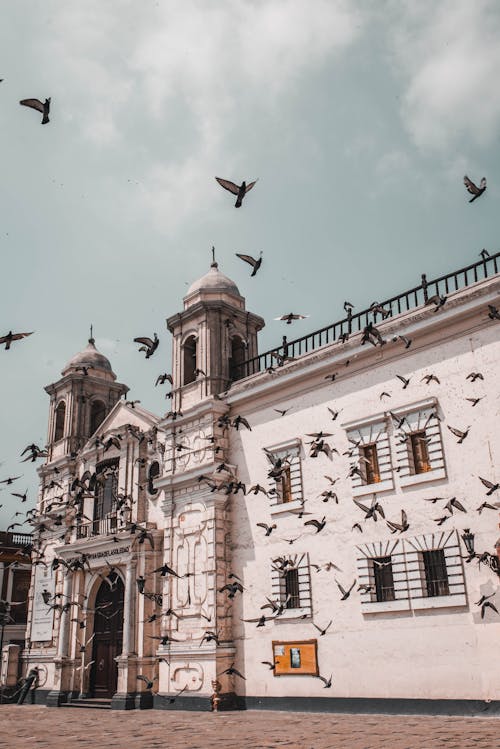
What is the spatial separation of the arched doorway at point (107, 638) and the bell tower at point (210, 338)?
7140mm

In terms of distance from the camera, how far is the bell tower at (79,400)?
1185 inches

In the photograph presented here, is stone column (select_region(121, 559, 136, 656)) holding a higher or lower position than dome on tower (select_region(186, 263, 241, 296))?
lower

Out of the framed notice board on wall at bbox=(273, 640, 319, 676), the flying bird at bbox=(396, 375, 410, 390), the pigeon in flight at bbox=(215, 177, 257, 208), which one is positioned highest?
the pigeon in flight at bbox=(215, 177, 257, 208)

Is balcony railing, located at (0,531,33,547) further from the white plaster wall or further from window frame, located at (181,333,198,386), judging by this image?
the white plaster wall

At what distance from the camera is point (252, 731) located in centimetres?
1417

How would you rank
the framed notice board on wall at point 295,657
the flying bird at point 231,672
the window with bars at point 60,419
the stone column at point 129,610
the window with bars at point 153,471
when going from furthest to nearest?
the window with bars at point 60,419 → the window with bars at point 153,471 → the stone column at point 129,610 → the flying bird at point 231,672 → the framed notice board on wall at point 295,657

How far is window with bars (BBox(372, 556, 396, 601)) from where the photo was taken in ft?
54.7

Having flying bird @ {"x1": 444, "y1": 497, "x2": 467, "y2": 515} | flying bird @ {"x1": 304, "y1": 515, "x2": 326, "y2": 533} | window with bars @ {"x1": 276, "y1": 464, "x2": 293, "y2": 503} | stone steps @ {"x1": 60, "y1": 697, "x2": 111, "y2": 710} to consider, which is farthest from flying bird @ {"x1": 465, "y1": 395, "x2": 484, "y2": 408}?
stone steps @ {"x1": 60, "y1": 697, "x2": 111, "y2": 710}

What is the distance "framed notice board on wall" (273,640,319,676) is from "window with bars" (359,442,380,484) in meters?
4.45

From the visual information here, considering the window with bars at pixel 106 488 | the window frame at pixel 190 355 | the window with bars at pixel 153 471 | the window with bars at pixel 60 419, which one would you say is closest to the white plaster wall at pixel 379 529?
the window frame at pixel 190 355

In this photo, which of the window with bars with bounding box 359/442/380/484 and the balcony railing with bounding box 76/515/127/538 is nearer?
the window with bars with bounding box 359/442/380/484

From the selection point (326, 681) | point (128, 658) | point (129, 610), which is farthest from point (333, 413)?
point (128, 658)

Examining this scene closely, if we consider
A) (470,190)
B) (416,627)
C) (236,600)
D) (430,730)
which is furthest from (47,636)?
(470,190)

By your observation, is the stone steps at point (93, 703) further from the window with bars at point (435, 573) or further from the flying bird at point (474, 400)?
the flying bird at point (474, 400)
